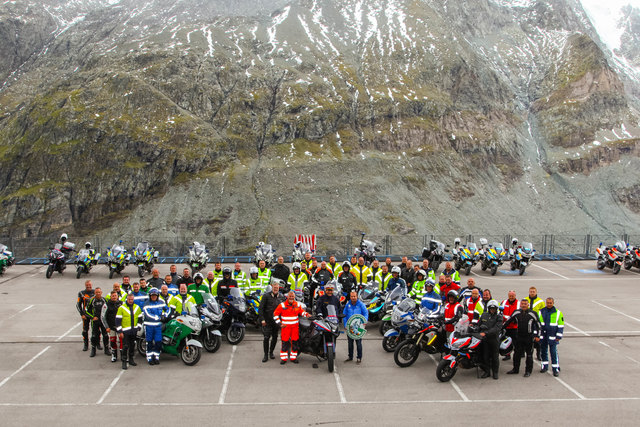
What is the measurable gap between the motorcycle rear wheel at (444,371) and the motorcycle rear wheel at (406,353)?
2.87 ft

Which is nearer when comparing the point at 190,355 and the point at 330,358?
the point at 330,358

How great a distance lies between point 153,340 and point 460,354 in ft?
20.5

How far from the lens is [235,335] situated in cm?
1252

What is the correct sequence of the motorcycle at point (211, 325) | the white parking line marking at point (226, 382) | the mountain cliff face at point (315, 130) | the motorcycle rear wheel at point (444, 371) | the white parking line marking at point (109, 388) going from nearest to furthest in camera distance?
1. the white parking line marking at point (109, 388)
2. the white parking line marking at point (226, 382)
3. the motorcycle rear wheel at point (444, 371)
4. the motorcycle at point (211, 325)
5. the mountain cliff face at point (315, 130)

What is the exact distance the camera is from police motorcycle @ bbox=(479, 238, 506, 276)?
71.1 feet

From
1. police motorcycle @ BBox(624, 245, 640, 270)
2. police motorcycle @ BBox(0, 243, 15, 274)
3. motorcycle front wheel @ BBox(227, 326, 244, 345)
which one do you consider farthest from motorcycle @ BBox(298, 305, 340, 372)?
police motorcycle @ BBox(624, 245, 640, 270)

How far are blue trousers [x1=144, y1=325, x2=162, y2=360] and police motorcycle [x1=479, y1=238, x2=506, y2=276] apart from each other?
14.9 metres

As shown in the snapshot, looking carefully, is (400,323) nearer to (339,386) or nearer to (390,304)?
(390,304)

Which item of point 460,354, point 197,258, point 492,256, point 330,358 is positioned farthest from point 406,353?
point 492,256

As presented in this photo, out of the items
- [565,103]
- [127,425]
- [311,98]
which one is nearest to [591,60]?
[565,103]

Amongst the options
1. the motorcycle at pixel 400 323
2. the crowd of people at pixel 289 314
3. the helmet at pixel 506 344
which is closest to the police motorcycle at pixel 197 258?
the crowd of people at pixel 289 314

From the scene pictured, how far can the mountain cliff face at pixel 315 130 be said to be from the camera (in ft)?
131

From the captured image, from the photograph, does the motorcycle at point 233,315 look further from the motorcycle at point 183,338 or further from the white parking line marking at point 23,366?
the white parking line marking at point 23,366

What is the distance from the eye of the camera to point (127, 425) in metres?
8.41
